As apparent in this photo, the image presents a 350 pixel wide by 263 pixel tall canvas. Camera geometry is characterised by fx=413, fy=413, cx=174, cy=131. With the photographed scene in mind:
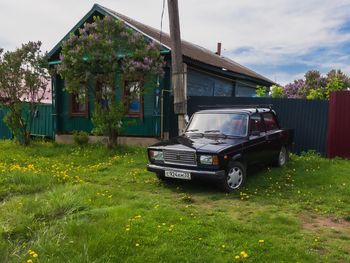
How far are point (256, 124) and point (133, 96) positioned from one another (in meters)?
5.12

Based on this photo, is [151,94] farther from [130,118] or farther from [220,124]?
[220,124]

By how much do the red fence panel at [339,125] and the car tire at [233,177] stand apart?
4.55 metres

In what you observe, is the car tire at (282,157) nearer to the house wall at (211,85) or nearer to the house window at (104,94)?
the house wall at (211,85)

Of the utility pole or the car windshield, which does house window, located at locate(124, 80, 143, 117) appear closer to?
the utility pole

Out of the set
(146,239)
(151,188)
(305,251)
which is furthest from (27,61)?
(305,251)

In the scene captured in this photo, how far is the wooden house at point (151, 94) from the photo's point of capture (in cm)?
1429

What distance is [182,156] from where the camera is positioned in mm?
8055

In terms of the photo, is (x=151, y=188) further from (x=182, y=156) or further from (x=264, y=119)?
(x=264, y=119)

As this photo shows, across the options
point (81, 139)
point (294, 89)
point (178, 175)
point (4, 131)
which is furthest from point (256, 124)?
point (294, 89)

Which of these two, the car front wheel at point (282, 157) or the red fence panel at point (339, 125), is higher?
the red fence panel at point (339, 125)

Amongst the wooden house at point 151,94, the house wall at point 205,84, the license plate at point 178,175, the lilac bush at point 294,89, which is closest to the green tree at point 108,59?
→ the wooden house at point 151,94

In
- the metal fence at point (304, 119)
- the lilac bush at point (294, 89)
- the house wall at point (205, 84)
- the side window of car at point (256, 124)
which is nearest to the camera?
the side window of car at point (256, 124)

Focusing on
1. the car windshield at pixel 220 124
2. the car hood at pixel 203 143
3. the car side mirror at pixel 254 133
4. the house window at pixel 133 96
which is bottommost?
the car hood at pixel 203 143

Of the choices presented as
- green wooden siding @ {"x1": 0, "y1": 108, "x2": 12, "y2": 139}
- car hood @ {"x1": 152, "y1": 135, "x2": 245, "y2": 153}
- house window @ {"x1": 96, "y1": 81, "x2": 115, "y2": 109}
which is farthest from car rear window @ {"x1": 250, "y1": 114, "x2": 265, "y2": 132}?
green wooden siding @ {"x1": 0, "y1": 108, "x2": 12, "y2": 139}
